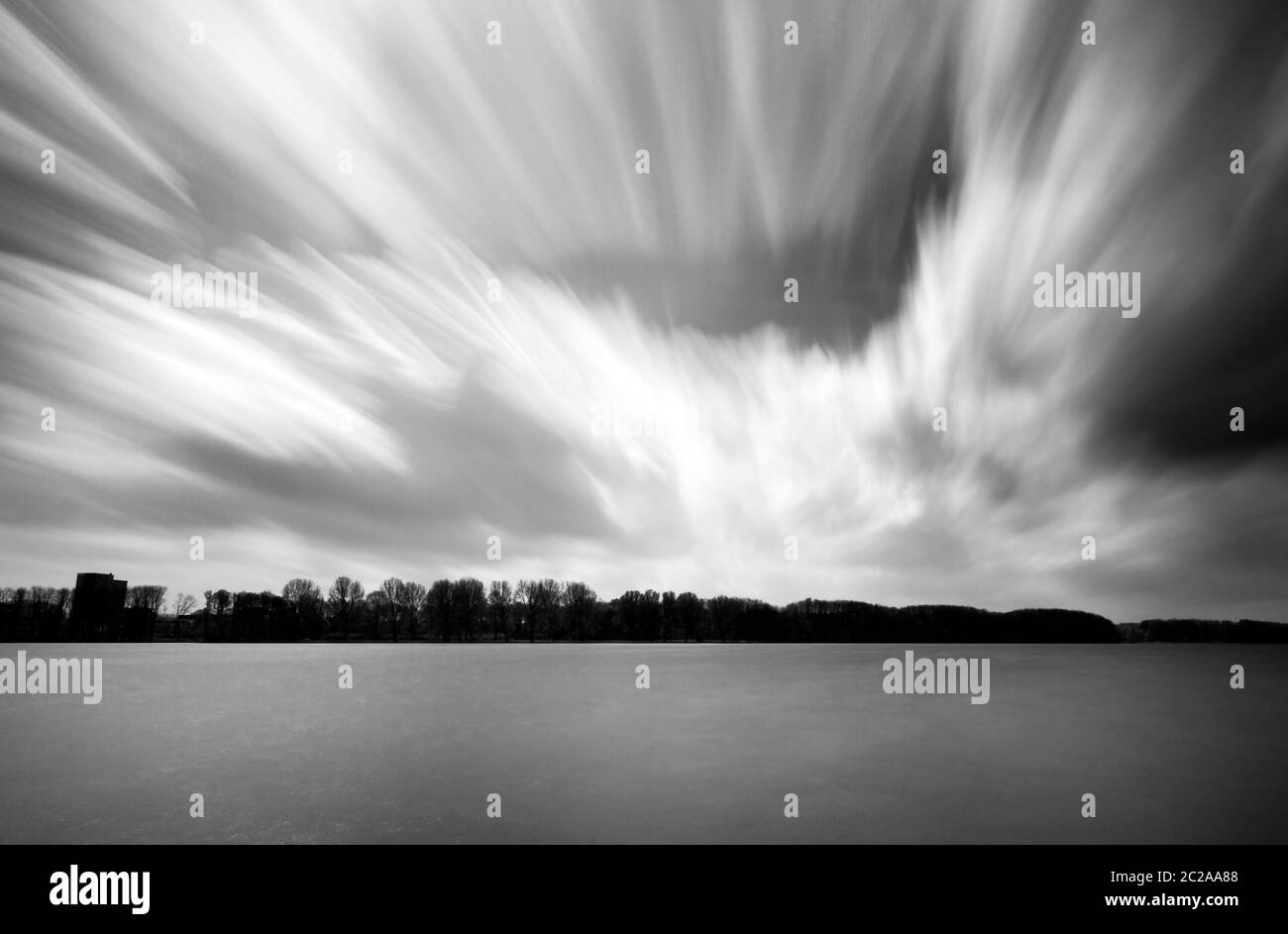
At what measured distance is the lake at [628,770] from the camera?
1572 cm

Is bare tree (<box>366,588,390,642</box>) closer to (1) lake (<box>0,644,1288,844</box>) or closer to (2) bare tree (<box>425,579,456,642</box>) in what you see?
(2) bare tree (<box>425,579,456,642</box>)

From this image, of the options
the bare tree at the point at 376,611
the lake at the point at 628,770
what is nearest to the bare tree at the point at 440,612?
the bare tree at the point at 376,611

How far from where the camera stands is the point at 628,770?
70.3 feet

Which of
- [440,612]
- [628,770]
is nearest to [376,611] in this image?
[440,612]

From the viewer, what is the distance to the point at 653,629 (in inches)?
7028

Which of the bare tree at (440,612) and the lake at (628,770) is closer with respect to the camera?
the lake at (628,770)

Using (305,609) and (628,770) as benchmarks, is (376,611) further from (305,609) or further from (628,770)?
(628,770)

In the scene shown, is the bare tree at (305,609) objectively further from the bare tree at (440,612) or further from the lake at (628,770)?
the lake at (628,770)

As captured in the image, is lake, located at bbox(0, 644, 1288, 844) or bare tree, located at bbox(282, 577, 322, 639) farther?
bare tree, located at bbox(282, 577, 322, 639)

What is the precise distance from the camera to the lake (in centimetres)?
1572

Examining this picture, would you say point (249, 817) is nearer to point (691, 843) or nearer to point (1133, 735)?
point (691, 843)

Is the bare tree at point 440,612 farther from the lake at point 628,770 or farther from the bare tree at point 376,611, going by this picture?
the lake at point 628,770

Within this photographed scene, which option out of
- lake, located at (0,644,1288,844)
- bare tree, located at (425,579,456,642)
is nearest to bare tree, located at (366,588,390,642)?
bare tree, located at (425,579,456,642)
